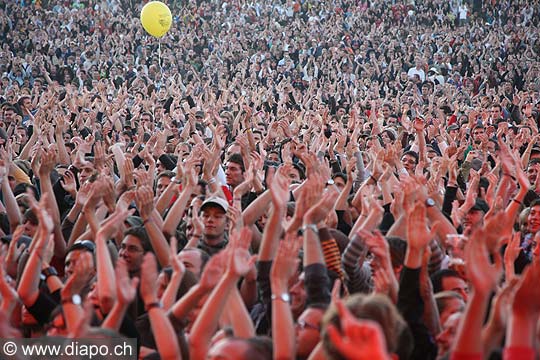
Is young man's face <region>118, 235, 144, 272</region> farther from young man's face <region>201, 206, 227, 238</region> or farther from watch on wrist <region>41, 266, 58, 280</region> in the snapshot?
watch on wrist <region>41, 266, 58, 280</region>

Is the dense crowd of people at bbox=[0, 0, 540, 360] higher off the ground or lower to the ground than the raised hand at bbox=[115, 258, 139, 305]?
higher

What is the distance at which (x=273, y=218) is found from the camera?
13.4 ft

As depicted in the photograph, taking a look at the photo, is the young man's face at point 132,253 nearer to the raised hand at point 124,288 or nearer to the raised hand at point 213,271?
the raised hand at point 213,271

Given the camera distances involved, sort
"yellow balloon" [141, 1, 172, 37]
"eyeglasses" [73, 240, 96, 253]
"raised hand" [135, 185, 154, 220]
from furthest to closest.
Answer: "yellow balloon" [141, 1, 172, 37] → "raised hand" [135, 185, 154, 220] → "eyeglasses" [73, 240, 96, 253]

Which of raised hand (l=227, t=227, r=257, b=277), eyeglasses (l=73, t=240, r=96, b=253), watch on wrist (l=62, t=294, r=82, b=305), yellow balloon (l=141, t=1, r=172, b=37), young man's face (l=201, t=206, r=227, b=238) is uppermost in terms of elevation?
yellow balloon (l=141, t=1, r=172, b=37)

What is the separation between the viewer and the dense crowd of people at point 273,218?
3.11 meters

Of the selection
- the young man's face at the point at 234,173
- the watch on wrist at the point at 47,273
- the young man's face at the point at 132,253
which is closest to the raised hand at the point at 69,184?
the young man's face at the point at 234,173

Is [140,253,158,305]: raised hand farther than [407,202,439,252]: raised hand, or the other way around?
[407,202,439,252]: raised hand

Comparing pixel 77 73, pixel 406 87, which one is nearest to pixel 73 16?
pixel 77 73

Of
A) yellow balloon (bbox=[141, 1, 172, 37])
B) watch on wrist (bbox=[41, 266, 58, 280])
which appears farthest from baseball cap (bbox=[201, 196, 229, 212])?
yellow balloon (bbox=[141, 1, 172, 37])

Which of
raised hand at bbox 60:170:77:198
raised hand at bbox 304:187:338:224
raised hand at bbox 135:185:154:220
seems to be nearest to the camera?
raised hand at bbox 304:187:338:224

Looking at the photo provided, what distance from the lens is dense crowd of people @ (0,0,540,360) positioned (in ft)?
10.2

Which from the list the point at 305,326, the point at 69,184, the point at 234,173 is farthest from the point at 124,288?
the point at 234,173

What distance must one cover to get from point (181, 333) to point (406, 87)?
44.5ft
